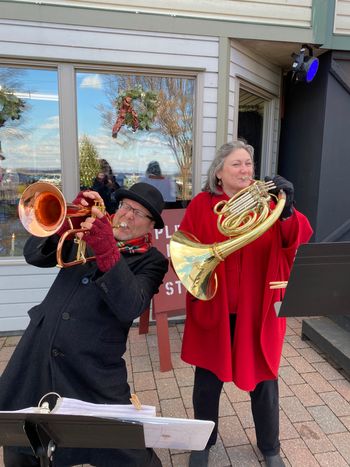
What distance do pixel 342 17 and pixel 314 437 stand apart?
4.01 m

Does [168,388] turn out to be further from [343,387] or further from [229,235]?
[229,235]

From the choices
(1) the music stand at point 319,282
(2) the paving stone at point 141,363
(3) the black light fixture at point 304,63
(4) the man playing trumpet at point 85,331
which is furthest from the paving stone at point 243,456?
(3) the black light fixture at point 304,63

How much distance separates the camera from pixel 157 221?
5.64 feet

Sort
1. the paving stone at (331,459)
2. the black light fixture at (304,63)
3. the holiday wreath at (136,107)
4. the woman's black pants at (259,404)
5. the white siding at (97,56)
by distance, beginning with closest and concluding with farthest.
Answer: the woman's black pants at (259,404) < the paving stone at (331,459) < the white siding at (97,56) < the holiday wreath at (136,107) < the black light fixture at (304,63)

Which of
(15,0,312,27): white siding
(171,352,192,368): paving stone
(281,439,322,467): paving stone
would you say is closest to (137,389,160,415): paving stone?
(171,352,192,368): paving stone

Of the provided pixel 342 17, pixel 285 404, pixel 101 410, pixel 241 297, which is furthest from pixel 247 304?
pixel 342 17

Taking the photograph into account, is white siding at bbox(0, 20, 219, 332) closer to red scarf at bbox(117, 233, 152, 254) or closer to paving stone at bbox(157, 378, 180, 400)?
paving stone at bbox(157, 378, 180, 400)

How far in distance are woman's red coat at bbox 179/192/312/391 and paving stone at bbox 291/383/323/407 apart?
1.10m

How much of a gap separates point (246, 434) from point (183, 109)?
9.91 ft

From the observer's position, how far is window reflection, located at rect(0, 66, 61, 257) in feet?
11.1

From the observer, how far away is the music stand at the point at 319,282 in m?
1.28

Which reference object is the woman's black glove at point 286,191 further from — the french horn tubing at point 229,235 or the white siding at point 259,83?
the white siding at point 259,83

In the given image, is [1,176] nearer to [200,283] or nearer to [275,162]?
[200,283]

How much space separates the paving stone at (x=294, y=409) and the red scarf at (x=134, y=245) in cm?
181
